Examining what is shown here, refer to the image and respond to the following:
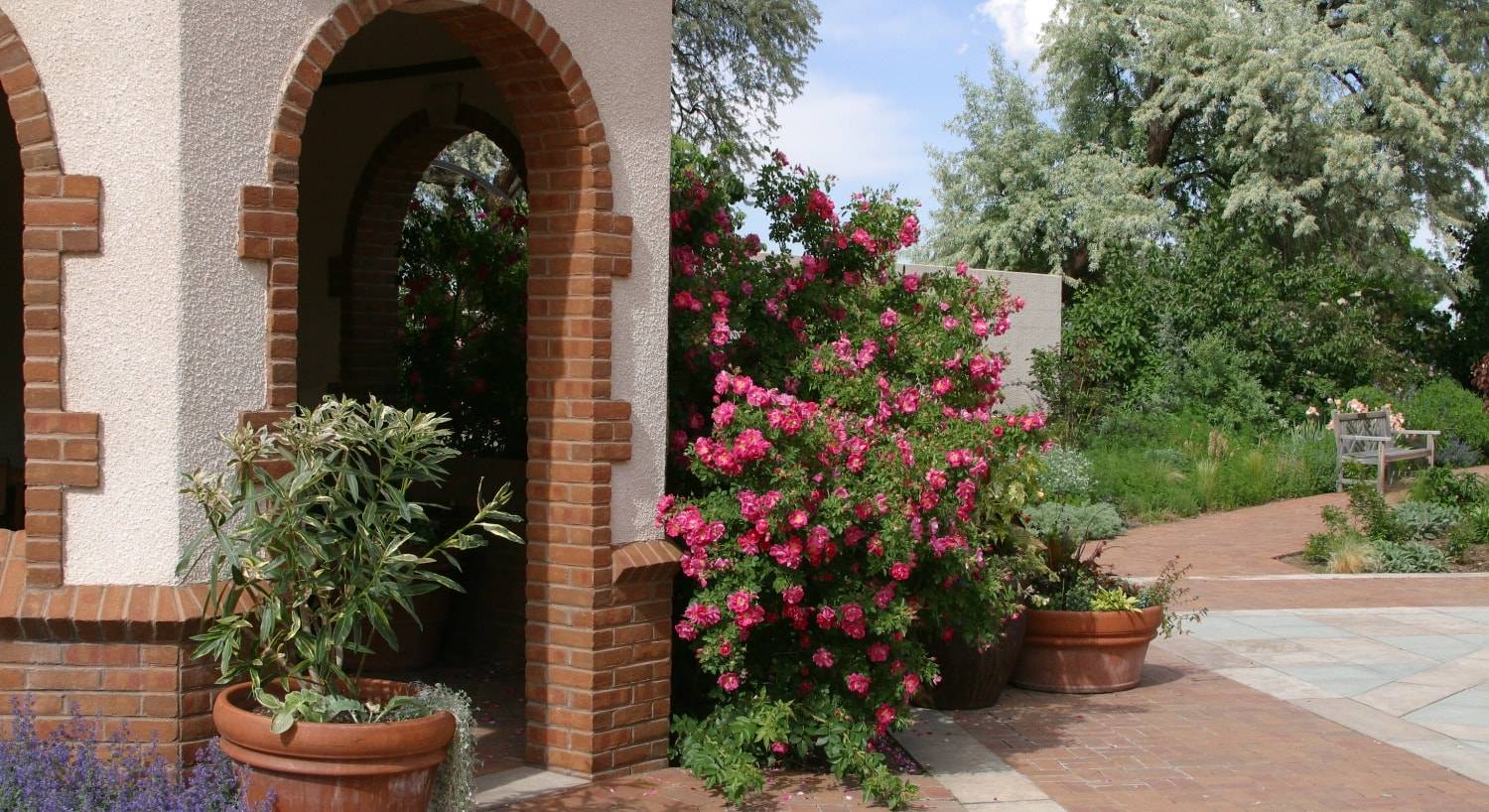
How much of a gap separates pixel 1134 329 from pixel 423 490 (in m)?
14.0

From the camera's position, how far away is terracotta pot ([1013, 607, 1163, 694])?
8203mm

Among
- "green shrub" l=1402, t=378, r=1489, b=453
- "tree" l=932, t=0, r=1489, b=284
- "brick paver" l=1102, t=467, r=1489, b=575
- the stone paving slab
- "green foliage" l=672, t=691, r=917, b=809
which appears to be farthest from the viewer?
"tree" l=932, t=0, r=1489, b=284

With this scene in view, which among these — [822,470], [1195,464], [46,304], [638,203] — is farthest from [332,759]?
[1195,464]

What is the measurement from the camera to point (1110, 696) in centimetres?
832

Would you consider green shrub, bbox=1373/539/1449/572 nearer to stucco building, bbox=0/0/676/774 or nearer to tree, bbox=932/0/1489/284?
stucco building, bbox=0/0/676/774

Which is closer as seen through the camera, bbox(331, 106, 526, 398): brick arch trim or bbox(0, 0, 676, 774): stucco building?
bbox(0, 0, 676, 774): stucco building

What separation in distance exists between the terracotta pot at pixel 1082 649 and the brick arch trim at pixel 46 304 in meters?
5.23

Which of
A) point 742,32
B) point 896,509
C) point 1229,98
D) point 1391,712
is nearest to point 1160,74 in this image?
point 1229,98

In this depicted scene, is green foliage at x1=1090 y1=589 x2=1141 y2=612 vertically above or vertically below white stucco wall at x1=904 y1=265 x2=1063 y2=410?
below

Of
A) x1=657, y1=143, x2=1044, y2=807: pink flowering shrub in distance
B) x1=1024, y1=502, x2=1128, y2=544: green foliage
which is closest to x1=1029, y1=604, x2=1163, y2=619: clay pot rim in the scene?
x1=657, y1=143, x2=1044, y2=807: pink flowering shrub in distance

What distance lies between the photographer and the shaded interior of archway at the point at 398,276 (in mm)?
8039

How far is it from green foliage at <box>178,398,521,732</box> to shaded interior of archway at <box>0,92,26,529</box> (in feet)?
15.3

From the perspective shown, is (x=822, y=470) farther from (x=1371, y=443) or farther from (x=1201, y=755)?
(x=1371, y=443)

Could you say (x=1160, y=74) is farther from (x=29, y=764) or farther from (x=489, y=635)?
(x=29, y=764)
